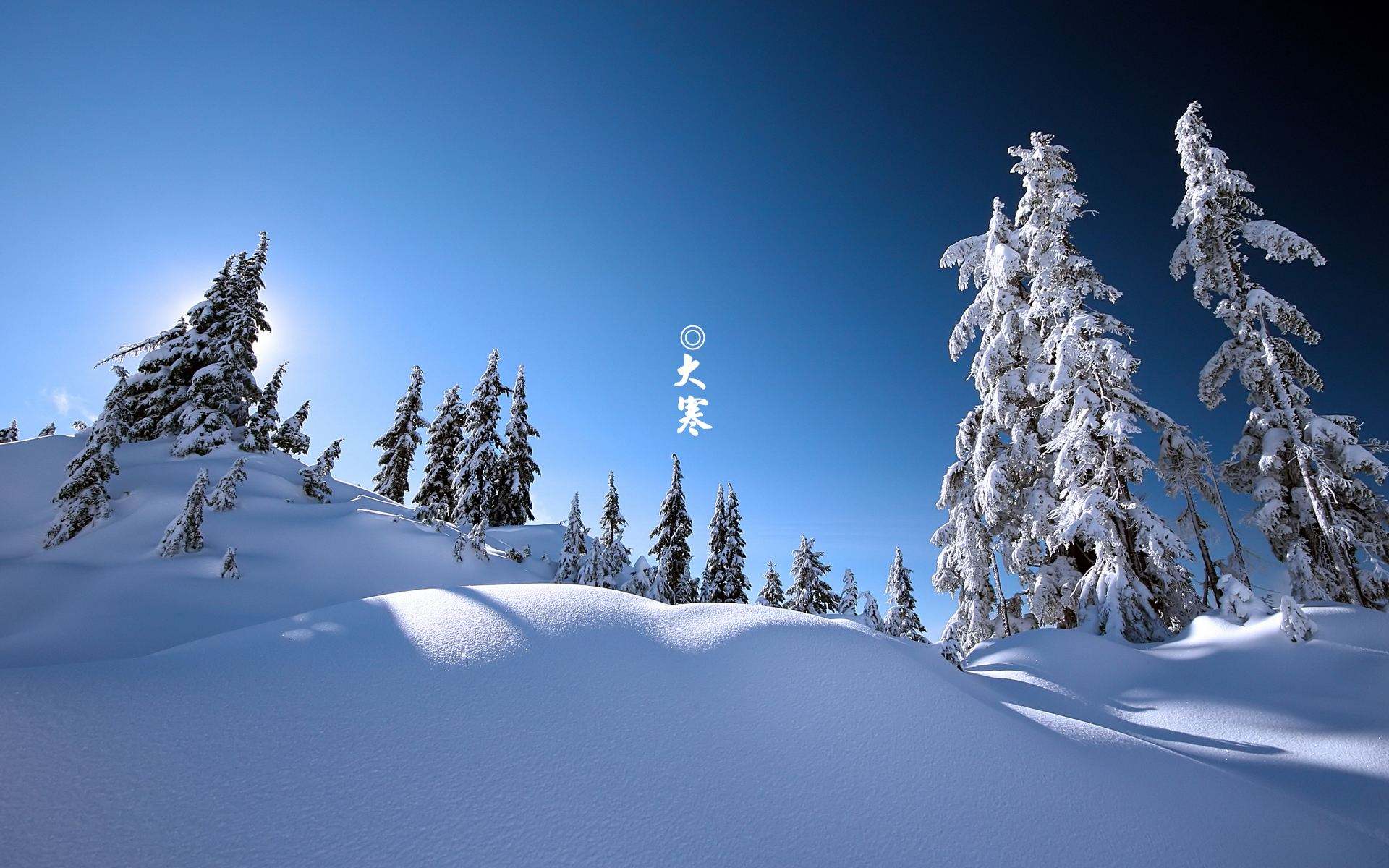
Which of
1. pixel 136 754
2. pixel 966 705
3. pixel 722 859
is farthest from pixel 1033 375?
pixel 136 754

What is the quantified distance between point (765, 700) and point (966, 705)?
1.65 meters

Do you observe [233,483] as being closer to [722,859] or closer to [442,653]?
[442,653]

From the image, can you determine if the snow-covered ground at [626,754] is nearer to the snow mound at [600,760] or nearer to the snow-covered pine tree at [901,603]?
the snow mound at [600,760]

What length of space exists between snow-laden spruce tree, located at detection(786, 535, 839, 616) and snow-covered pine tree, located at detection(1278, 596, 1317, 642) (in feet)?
73.5

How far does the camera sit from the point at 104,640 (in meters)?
8.00

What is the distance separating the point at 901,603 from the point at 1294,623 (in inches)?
1136

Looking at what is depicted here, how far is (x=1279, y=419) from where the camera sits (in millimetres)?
12125

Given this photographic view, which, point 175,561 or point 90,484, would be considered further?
point 90,484

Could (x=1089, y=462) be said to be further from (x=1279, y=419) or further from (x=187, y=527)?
(x=187, y=527)

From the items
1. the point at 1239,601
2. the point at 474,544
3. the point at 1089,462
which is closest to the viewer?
the point at 1239,601

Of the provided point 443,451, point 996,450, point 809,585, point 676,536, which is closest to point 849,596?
point 809,585

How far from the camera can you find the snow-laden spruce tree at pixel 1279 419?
36.4 ft

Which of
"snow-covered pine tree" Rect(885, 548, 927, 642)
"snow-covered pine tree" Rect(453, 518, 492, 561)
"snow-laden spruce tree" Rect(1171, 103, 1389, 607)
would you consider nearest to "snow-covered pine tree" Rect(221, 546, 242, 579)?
"snow-covered pine tree" Rect(453, 518, 492, 561)

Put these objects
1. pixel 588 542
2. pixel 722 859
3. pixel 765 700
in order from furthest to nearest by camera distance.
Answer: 1. pixel 588 542
2. pixel 765 700
3. pixel 722 859
